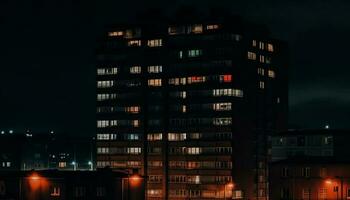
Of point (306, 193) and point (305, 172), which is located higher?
point (305, 172)

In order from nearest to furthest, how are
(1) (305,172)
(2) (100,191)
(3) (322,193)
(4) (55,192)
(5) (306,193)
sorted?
1. (4) (55,192)
2. (2) (100,191)
3. (3) (322,193)
4. (5) (306,193)
5. (1) (305,172)

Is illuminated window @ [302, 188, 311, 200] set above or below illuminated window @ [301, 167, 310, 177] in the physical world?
below

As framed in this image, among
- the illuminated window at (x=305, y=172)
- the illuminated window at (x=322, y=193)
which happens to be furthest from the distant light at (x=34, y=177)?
the illuminated window at (x=322, y=193)

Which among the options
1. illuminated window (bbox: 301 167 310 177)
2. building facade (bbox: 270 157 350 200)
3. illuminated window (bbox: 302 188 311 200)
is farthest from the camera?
illuminated window (bbox: 301 167 310 177)

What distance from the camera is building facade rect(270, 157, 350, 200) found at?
187875 millimetres

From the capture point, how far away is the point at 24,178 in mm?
179875

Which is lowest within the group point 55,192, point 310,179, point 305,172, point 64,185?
point 55,192

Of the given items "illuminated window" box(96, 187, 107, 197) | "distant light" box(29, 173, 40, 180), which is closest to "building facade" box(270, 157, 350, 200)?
"illuminated window" box(96, 187, 107, 197)

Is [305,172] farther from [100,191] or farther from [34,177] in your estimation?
[34,177]

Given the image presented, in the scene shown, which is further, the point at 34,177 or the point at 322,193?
the point at 322,193

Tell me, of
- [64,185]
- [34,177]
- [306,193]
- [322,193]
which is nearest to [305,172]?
[306,193]

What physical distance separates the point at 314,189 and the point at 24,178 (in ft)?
181

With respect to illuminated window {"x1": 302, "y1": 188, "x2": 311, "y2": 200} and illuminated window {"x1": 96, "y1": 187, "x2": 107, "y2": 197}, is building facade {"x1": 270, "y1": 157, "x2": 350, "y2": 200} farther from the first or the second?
illuminated window {"x1": 96, "y1": 187, "x2": 107, "y2": 197}

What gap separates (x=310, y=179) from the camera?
192 metres
